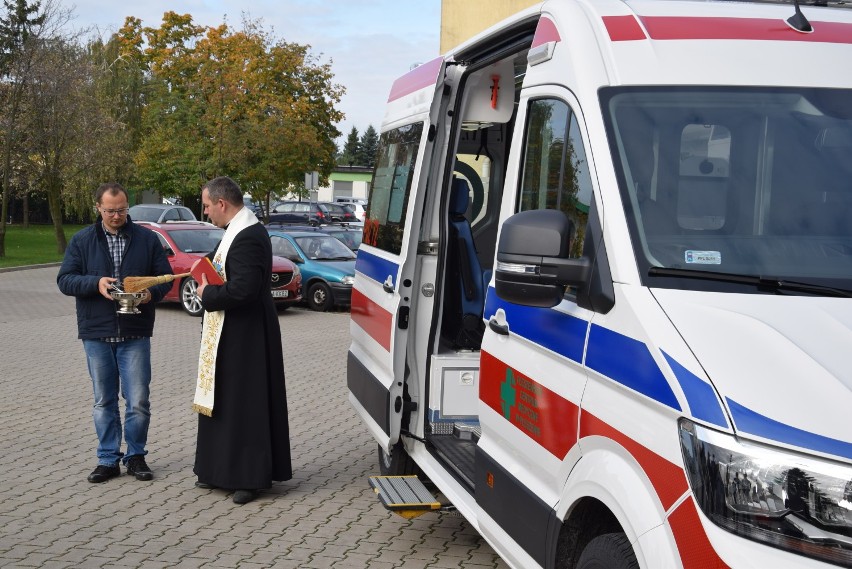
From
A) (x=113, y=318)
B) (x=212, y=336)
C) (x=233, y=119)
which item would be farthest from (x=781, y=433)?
(x=233, y=119)

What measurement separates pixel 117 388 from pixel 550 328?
453cm

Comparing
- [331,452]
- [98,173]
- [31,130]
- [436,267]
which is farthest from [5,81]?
[436,267]

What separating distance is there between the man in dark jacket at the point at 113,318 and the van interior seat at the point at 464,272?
6.84ft

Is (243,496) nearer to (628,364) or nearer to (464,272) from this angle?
(464,272)

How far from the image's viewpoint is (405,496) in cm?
588

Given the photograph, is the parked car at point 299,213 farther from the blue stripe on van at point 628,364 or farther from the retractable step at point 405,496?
the blue stripe on van at point 628,364

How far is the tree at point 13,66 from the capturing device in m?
32.2

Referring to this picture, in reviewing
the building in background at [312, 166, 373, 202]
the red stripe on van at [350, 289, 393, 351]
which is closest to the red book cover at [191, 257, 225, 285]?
the red stripe on van at [350, 289, 393, 351]

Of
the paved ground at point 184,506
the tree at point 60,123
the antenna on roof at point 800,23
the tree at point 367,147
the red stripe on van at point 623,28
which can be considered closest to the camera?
the red stripe on van at point 623,28

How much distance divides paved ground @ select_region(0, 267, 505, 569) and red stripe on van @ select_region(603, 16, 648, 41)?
3.11 m

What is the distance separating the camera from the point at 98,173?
4359cm

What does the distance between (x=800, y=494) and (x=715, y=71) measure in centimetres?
172

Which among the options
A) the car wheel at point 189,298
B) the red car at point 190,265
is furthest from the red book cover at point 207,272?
the car wheel at point 189,298

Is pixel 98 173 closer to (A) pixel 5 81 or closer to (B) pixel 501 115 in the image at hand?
(A) pixel 5 81
